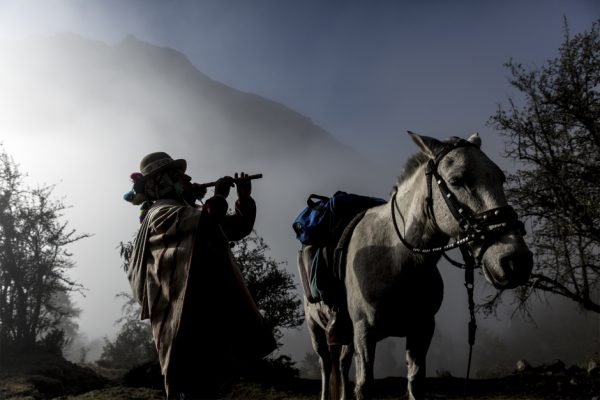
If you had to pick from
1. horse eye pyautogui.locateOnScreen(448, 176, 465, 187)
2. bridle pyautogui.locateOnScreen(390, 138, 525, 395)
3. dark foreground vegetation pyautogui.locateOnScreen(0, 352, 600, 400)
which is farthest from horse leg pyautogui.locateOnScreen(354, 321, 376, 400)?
dark foreground vegetation pyautogui.locateOnScreen(0, 352, 600, 400)

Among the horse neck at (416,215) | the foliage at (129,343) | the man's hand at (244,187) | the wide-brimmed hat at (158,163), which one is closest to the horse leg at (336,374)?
the horse neck at (416,215)

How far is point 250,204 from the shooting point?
10.4 ft

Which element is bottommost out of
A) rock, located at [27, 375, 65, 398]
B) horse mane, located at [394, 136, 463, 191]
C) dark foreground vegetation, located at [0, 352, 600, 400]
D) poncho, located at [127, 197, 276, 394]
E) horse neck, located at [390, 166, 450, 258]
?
rock, located at [27, 375, 65, 398]

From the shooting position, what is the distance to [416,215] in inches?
131

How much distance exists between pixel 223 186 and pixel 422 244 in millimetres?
1703

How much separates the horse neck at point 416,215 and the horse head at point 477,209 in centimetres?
12

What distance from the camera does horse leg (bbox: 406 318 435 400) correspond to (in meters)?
3.41

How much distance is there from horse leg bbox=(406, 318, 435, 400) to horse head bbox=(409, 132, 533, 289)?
1086 millimetres

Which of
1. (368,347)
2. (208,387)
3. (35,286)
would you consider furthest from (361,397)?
(35,286)

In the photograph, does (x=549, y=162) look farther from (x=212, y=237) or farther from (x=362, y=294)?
(x=212, y=237)

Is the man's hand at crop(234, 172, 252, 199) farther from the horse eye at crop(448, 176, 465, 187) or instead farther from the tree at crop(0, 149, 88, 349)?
the tree at crop(0, 149, 88, 349)

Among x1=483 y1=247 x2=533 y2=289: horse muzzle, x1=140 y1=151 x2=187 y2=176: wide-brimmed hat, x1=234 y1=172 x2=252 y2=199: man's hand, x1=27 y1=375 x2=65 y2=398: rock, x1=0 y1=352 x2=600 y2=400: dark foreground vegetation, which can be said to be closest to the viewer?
x1=483 y1=247 x2=533 y2=289: horse muzzle

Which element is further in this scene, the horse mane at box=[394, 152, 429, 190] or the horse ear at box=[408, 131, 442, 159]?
the horse mane at box=[394, 152, 429, 190]

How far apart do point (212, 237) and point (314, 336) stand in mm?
3672
